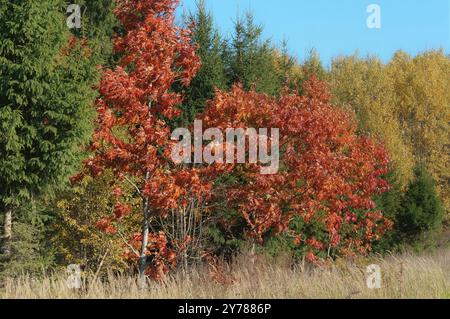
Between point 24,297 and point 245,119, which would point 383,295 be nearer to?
point 24,297

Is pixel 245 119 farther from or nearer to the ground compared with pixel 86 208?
farther from the ground

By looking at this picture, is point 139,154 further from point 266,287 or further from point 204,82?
point 204,82

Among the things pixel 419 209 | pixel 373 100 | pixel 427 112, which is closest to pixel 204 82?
pixel 419 209

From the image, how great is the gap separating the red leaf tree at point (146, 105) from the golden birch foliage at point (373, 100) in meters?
22.0

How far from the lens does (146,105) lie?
43.0 feet

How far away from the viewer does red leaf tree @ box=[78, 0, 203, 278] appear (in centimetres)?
1236

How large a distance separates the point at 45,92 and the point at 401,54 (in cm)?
3788

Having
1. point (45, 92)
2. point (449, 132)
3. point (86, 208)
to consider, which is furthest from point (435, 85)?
point (45, 92)

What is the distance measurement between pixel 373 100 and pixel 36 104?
2805cm

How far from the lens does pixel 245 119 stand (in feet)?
47.9

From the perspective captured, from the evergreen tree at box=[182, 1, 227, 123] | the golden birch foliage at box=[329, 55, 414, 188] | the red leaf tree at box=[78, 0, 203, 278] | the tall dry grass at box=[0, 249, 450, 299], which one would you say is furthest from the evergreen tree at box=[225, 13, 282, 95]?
the tall dry grass at box=[0, 249, 450, 299]

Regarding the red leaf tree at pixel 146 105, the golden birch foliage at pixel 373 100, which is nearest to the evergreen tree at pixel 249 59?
the golden birch foliage at pixel 373 100

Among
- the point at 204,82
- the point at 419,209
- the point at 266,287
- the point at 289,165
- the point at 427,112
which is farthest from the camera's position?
the point at 427,112

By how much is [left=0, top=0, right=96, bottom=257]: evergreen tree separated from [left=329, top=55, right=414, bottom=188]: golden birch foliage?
69.8 feet
